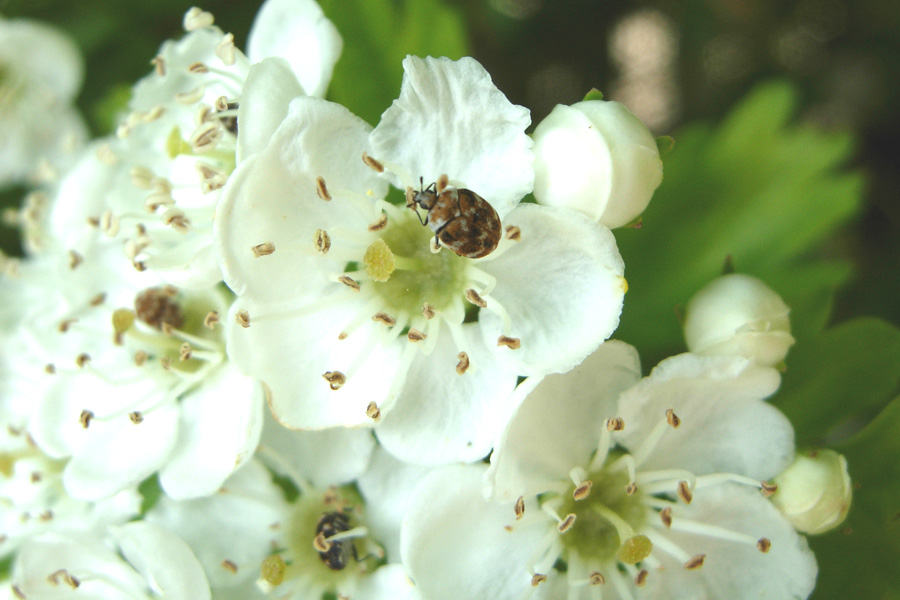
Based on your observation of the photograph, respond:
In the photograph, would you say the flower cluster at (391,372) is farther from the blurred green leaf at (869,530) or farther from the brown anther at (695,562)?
the blurred green leaf at (869,530)

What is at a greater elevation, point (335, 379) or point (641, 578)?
point (335, 379)

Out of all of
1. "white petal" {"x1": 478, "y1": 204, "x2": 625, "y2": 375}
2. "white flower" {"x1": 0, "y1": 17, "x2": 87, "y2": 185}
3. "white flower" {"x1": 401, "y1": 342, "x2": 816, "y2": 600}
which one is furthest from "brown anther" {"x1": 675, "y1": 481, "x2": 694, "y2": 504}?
"white flower" {"x1": 0, "y1": 17, "x2": 87, "y2": 185}

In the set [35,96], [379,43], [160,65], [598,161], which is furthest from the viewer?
[35,96]

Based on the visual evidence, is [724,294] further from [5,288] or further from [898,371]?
[5,288]

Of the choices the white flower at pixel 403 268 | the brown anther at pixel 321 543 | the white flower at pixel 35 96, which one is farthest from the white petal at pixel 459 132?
the white flower at pixel 35 96

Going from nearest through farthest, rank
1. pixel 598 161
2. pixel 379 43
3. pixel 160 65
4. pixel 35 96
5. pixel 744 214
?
pixel 598 161 < pixel 160 65 < pixel 379 43 < pixel 744 214 < pixel 35 96

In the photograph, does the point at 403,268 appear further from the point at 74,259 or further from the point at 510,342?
the point at 74,259

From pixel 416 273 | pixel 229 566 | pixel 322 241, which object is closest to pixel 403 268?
pixel 416 273

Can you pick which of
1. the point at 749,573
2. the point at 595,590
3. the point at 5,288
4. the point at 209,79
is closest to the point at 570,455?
the point at 595,590
